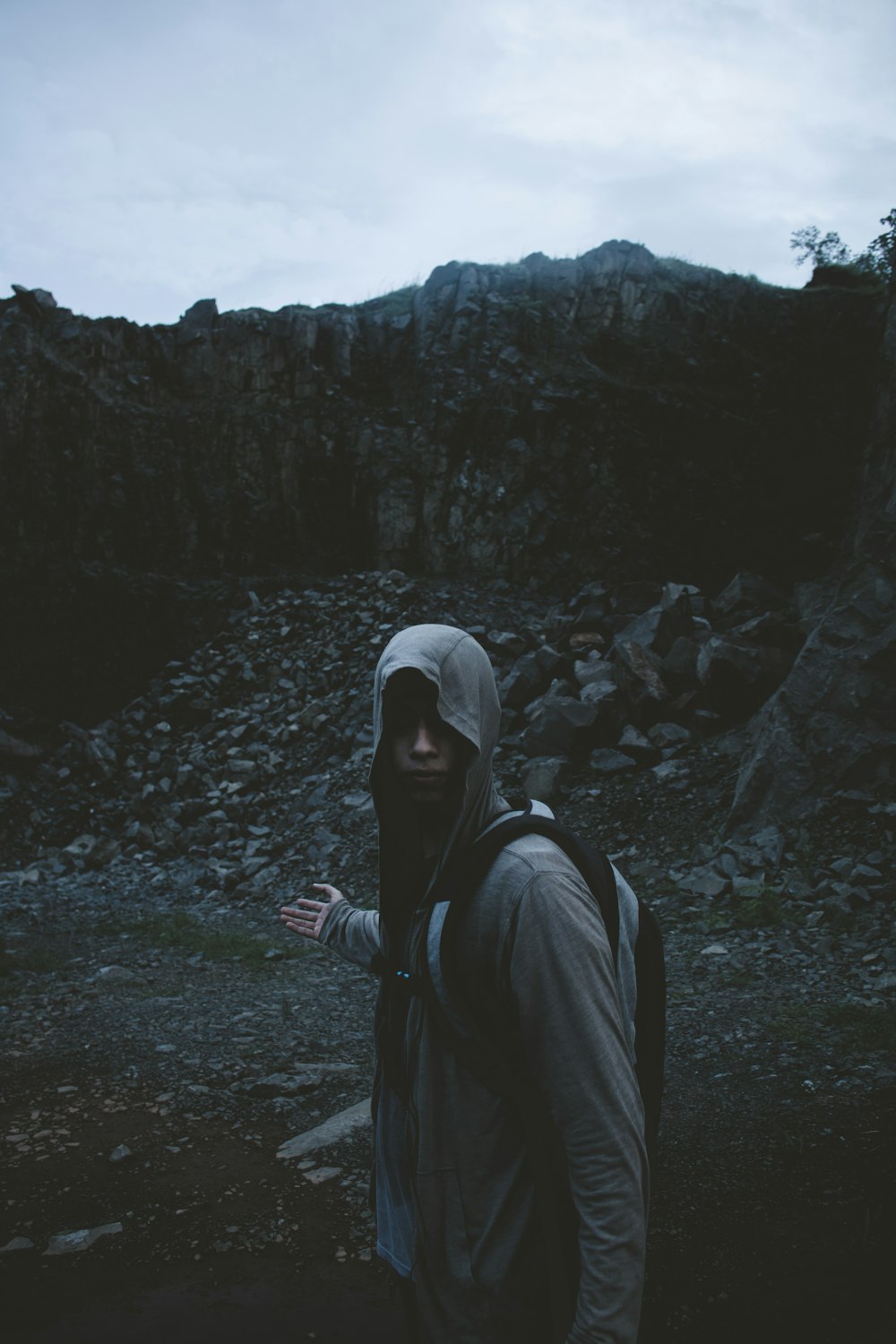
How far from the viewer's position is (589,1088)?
125 cm

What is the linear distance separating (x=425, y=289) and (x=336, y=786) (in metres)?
12.1

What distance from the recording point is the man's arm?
196 cm

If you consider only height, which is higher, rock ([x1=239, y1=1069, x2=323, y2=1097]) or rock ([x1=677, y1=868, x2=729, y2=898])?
rock ([x1=677, y1=868, x2=729, y2=898])

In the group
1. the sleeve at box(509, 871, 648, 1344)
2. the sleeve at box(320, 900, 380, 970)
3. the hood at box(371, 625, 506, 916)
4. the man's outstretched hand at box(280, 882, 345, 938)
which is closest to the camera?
the sleeve at box(509, 871, 648, 1344)

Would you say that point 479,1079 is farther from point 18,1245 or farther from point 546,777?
point 546,777

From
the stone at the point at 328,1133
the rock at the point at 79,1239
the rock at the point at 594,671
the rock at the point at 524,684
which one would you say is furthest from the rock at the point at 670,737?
the rock at the point at 79,1239

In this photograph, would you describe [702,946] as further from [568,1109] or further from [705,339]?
[705,339]

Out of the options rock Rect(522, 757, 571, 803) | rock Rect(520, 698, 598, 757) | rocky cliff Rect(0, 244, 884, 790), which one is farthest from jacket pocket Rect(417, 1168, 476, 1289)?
rocky cliff Rect(0, 244, 884, 790)

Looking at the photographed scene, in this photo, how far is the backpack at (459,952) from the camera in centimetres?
136

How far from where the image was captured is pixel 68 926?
8164 mm

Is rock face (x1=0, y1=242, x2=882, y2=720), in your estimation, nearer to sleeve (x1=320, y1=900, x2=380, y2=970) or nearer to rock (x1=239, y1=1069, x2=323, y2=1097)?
rock (x1=239, y1=1069, x2=323, y2=1097)

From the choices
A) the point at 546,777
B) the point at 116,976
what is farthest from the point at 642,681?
the point at 116,976

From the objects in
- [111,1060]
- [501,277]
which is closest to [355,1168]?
[111,1060]

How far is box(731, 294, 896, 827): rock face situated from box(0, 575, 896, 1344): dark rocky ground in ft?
1.10
